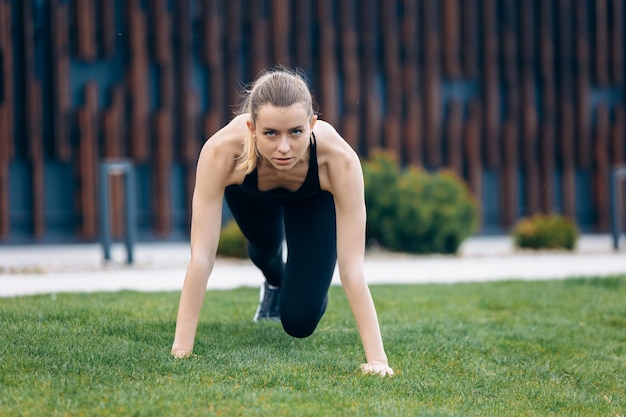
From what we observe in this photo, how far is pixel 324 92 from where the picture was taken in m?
20.8

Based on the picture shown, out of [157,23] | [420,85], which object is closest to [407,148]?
[420,85]

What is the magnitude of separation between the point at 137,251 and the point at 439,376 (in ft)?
41.2

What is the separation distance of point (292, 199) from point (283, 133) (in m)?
0.88

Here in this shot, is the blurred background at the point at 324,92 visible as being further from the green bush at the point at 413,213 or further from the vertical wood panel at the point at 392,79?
the green bush at the point at 413,213

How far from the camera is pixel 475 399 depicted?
4.44 metres

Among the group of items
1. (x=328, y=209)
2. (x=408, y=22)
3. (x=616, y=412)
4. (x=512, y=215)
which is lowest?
(x=512, y=215)

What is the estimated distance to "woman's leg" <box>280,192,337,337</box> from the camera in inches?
202

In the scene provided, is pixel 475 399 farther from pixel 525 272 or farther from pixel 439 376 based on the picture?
pixel 525 272

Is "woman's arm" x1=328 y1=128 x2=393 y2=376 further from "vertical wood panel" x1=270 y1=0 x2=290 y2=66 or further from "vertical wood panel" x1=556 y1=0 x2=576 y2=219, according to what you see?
"vertical wood panel" x1=556 y1=0 x2=576 y2=219

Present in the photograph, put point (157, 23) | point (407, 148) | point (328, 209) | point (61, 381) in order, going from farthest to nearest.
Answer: point (407, 148) < point (157, 23) < point (328, 209) < point (61, 381)

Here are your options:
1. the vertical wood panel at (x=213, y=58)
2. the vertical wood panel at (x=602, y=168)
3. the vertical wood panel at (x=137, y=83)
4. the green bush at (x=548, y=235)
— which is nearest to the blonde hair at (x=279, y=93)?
the green bush at (x=548, y=235)

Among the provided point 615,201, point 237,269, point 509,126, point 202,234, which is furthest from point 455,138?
point 202,234

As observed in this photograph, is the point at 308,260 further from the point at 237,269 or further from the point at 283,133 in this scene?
the point at 237,269

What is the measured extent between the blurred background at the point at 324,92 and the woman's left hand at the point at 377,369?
15.0 metres
